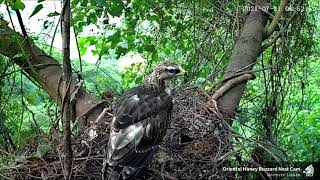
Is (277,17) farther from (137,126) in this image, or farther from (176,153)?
(137,126)

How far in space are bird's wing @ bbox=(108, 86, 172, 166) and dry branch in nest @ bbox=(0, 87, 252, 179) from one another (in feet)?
0.46

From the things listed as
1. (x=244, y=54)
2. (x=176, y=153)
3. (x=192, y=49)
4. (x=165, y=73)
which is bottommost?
(x=176, y=153)

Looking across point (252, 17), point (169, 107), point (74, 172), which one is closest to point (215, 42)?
point (252, 17)

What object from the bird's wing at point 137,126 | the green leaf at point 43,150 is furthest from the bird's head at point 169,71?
the green leaf at point 43,150

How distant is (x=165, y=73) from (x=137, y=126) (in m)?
0.57

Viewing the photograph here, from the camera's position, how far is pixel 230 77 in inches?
142

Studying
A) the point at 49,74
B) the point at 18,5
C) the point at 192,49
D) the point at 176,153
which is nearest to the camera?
the point at 18,5

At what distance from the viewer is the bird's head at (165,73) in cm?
335

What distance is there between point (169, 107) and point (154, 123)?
0.20 m

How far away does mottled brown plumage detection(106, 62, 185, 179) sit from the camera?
2.74 metres

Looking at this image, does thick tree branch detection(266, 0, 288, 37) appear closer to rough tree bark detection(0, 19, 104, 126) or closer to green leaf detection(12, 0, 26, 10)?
rough tree bark detection(0, 19, 104, 126)

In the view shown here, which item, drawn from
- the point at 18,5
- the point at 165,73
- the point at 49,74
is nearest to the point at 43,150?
the point at 49,74

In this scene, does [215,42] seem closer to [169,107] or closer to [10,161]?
[169,107]

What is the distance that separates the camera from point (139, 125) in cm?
297
